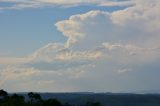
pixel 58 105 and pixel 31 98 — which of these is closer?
pixel 58 105

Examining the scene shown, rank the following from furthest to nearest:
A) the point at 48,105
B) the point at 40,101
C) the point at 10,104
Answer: the point at 40,101 → the point at 48,105 → the point at 10,104

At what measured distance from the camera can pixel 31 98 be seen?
193 meters

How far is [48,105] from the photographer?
177 m

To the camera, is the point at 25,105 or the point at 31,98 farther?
the point at 31,98

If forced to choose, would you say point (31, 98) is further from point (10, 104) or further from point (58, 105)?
point (10, 104)

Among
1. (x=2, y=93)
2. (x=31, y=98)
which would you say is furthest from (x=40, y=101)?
(x=2, y=93)

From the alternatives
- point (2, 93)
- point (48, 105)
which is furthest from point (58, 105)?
point (2, 93)

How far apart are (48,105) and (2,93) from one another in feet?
94.9

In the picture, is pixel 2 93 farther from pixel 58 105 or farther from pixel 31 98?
pixel 58 105

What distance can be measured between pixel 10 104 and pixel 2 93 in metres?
37.3

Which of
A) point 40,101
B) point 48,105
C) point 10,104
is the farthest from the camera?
point 40,101

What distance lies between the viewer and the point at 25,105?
165750 millimetres

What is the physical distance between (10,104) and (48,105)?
1868cm

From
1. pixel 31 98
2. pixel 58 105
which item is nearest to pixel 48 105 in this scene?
pixel 58 105
